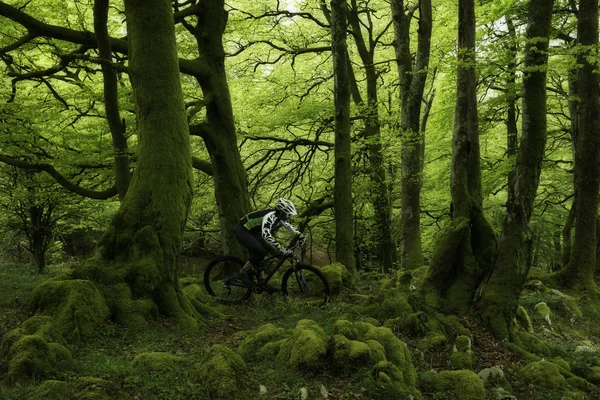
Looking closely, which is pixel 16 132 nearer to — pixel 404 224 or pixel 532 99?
pixel 404 224

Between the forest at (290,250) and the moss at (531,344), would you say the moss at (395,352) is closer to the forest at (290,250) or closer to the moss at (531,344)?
the forest at (290,250)

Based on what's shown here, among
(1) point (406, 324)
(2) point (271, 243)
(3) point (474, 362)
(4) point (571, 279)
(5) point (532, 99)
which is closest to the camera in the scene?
(3) point (474, 362)

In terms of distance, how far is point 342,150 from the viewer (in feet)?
38.5

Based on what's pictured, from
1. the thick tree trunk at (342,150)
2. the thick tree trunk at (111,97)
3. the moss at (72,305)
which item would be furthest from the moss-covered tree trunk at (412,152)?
the moss at (72,305)

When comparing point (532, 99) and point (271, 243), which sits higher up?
point (532, 99)

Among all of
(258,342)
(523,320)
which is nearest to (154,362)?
(258,342)

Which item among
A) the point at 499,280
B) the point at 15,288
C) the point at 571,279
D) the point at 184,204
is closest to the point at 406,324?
the point at 499,280

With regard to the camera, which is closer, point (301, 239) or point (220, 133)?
point (301, 239)

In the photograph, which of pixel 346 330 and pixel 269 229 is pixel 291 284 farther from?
pixel 346 330

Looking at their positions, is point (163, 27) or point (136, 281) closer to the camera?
point (136, 281)

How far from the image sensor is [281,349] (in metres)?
5.28

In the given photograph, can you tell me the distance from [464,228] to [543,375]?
2717 millimetres

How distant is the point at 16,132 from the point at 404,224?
11.0 metres

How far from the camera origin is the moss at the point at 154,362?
4524 mm
